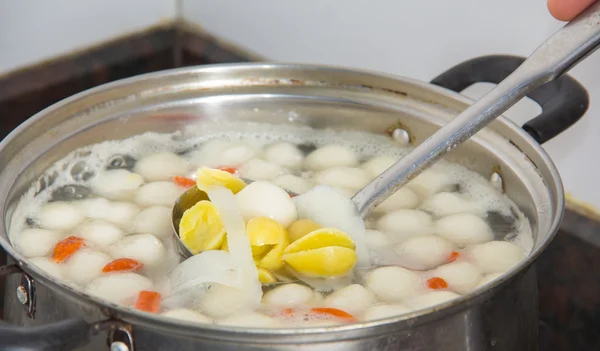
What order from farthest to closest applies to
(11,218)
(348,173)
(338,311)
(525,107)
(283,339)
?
1. (525,107)
2. (348,173)
3. (11,218)
4. (338,311)
5. (283,339)

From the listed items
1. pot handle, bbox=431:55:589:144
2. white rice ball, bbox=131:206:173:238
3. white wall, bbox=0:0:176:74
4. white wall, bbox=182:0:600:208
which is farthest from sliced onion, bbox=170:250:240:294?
white wall, bbox=0:0:176:74

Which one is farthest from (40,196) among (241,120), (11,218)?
(241,120)

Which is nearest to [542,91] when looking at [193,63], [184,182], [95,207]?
[184,182]

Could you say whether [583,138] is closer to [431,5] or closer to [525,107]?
[525,107]

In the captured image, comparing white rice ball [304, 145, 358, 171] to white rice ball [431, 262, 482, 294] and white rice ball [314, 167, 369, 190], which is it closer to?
white rice ball [314, 167, 369, 190]

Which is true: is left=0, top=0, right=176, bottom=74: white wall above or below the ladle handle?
above

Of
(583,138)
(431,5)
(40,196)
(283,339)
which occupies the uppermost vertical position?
(431,5)
